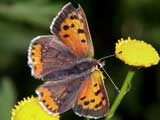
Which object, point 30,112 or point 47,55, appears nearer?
point 30,112

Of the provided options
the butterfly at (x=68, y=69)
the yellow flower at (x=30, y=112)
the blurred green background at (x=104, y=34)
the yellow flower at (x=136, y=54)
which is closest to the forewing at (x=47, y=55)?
the butterfly at (x=68, y=69)

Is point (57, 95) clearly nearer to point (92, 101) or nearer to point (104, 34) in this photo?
point (92, 101)

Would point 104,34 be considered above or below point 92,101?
below

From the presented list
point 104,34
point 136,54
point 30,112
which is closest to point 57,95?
point 30,112

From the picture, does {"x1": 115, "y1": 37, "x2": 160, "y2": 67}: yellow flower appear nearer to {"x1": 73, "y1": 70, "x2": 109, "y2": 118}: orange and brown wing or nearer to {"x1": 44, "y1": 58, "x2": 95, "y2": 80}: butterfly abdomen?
{"x1": 44, "y1": 58, "x2": 95, "y2": 80}: butterfly abdomen

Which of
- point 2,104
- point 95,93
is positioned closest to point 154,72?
point 2,104

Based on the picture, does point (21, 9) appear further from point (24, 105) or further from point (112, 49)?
point (24, 105)

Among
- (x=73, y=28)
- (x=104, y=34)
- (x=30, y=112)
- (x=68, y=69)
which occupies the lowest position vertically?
(x=104, y=34)

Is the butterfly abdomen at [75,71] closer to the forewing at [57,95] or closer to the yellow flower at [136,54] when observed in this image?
the forewing at [57,95]
